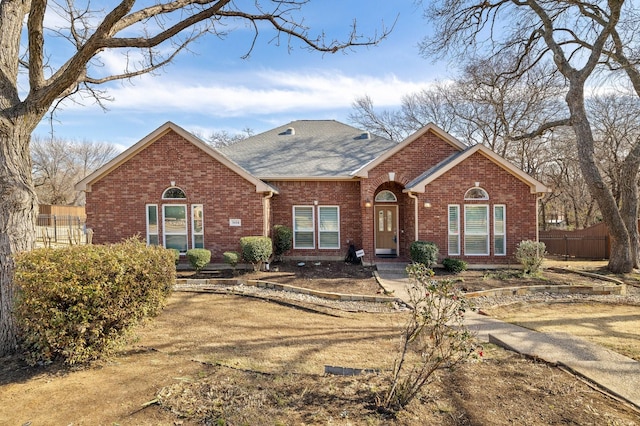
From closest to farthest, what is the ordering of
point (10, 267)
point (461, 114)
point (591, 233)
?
point (10, 267) → point (591, 233) → point (461, 114)

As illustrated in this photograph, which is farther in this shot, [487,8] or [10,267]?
[487,8]

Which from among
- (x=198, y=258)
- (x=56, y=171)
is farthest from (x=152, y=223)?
(x=56, y=171)

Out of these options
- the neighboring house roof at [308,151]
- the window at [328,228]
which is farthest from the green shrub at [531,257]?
the window at [328,228]

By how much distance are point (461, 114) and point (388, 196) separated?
18188mm

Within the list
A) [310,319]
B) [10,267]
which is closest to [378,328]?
[310,319]

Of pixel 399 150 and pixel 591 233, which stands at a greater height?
pixel 399 150

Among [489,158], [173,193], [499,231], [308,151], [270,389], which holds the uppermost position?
[308,151]

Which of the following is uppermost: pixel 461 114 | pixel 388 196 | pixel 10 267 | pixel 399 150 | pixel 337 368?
pixel 461 114

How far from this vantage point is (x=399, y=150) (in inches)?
535

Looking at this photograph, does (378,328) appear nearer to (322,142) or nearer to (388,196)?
(388,196)

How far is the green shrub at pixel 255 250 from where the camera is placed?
11492 millimetres

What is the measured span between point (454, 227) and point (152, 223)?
11629 millimetres

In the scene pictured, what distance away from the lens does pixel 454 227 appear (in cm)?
1276

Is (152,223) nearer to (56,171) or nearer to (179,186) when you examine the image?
(179,186)
